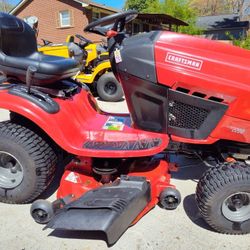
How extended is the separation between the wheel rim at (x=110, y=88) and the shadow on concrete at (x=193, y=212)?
13.9 feet

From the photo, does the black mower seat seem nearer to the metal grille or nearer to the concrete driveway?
the metal grille

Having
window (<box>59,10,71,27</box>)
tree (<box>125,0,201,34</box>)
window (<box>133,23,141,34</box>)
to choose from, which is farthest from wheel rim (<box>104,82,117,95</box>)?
tree (<box>125,0,201,34</box>)

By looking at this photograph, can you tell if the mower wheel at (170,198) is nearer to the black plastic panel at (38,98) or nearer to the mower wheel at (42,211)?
the mower wheel at (42,211)

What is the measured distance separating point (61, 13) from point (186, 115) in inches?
805

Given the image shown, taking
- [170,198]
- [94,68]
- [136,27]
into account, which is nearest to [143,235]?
[170,198]

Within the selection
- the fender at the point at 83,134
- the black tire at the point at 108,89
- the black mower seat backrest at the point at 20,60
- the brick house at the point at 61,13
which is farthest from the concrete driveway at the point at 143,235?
the brick house at the point at 61,13

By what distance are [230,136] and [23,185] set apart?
1.64m

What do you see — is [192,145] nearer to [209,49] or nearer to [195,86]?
[195,86]

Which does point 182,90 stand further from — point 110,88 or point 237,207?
point 110,88

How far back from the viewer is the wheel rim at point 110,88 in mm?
6898

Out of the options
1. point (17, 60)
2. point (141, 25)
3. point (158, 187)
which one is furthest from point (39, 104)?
point (141, 25)

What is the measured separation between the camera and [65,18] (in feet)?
69.0

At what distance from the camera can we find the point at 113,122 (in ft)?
9.58

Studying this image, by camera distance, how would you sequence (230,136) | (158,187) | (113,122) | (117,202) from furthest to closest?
1. (113,122)
2. (158,187)
3. (230,136)
4. (117,202)
